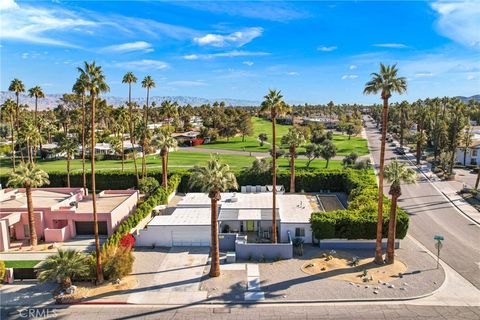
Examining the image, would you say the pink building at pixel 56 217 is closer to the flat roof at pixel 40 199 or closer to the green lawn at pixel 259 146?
the flat roof at pixel 40 199

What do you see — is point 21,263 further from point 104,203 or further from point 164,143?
point 164,143

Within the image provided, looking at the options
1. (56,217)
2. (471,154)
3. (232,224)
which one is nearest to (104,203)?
(56,217)

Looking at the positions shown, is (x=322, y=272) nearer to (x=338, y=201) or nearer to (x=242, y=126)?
(x=338, y=201)

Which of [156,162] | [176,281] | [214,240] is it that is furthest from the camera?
[156,162]

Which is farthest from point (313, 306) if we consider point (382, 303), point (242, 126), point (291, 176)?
point (242, 126)

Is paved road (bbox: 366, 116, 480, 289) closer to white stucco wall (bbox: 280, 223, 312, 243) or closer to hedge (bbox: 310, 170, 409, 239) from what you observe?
hedge (bbox: 310, 170, 409, 239)

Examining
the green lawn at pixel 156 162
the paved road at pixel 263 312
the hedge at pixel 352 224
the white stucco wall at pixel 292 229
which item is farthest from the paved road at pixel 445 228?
the green lawn at pixel 156 162

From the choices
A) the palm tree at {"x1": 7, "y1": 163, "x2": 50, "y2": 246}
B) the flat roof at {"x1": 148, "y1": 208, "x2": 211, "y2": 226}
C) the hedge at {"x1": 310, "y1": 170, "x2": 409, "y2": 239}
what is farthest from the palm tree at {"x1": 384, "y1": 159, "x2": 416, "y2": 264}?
the palm tree at {"x1": 7, "y1": 163, "x2": 50, "y2": 246}
